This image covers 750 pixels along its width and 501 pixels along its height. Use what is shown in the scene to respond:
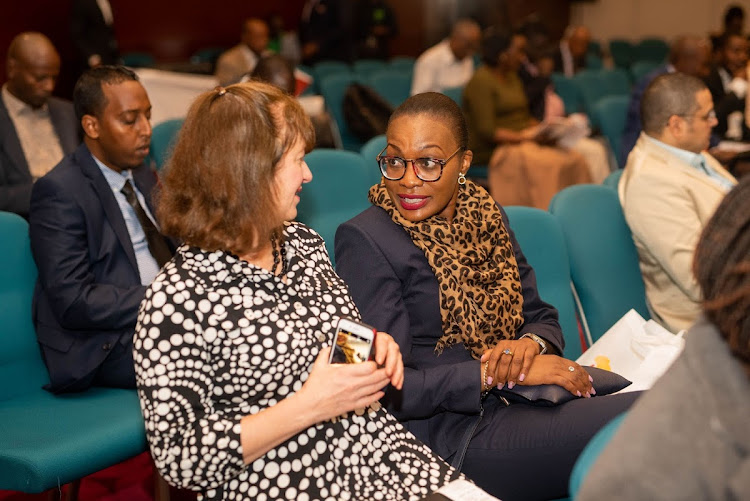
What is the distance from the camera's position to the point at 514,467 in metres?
1.94

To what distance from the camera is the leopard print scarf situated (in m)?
2.08

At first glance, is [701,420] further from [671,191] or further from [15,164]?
[15,164]

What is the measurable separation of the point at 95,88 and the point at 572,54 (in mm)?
7961

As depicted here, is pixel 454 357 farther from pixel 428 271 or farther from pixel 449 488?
pixel 449 488

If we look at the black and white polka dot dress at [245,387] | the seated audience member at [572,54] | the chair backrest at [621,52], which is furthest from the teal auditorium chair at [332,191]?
the chair backrest at [621,52]

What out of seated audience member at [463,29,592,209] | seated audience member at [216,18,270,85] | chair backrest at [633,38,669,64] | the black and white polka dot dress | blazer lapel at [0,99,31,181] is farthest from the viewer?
chair backrest at [633,38,669,64]

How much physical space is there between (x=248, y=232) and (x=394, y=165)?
0.68 meters

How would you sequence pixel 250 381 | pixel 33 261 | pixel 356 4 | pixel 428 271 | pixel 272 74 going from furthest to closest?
pixel 356 4 → pixel 272 74 → pixel 33 261 → pixel 428 271 → pixel 250 381

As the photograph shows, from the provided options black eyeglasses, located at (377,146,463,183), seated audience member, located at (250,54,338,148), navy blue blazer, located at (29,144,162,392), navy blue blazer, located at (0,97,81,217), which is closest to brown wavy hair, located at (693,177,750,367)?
black eyeglasses, located at (377,146,463,183)

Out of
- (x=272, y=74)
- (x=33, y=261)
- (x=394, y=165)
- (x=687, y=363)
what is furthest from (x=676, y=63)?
(x=687, y=363)

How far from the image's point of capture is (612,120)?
217 inches

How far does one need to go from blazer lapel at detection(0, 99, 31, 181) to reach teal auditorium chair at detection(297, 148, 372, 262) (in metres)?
1.51

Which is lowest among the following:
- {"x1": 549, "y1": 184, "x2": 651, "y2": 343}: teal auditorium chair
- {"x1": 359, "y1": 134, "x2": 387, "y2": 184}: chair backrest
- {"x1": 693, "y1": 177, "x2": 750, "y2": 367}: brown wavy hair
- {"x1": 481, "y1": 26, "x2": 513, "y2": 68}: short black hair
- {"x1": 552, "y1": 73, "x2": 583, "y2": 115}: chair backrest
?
{"x1": 552, "y1": 73, "x2": 583, "y2": 115}: chair backrest

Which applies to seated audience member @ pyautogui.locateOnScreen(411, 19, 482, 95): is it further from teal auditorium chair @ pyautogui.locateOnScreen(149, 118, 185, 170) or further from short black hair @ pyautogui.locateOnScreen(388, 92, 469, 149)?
short black hair @ pyautogui.locateOnScreen(388, 92, 469, 149)
